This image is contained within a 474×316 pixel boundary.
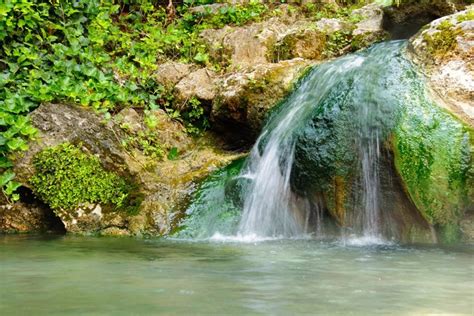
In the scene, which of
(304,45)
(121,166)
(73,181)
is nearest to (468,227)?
(121,166)

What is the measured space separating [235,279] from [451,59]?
3866 millimetres

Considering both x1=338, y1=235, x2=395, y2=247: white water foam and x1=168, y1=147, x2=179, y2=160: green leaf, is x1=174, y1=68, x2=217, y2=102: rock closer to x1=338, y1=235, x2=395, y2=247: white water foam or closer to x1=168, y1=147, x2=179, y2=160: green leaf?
x1=168, y1=147, x2=179, y2=160: green leaf

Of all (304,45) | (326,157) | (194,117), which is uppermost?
(304,45)

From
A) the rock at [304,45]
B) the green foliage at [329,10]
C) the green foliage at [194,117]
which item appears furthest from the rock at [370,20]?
the green foliage at [194,117]

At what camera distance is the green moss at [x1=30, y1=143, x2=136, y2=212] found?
20.6ft

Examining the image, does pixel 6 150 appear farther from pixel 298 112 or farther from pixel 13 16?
pixel 298 112

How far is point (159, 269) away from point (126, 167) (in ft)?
9.97

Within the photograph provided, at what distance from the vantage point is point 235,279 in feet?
11.1

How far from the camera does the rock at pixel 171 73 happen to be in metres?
8.22

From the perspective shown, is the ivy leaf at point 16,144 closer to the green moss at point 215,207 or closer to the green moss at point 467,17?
the green moss at point 215,207

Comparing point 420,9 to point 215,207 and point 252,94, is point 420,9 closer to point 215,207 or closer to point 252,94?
point 252,94

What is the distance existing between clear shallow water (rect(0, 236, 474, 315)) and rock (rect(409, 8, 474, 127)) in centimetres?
176

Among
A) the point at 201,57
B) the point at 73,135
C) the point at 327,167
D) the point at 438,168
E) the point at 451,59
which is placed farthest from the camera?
the point at 201,57

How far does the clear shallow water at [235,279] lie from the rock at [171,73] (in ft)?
12.1
